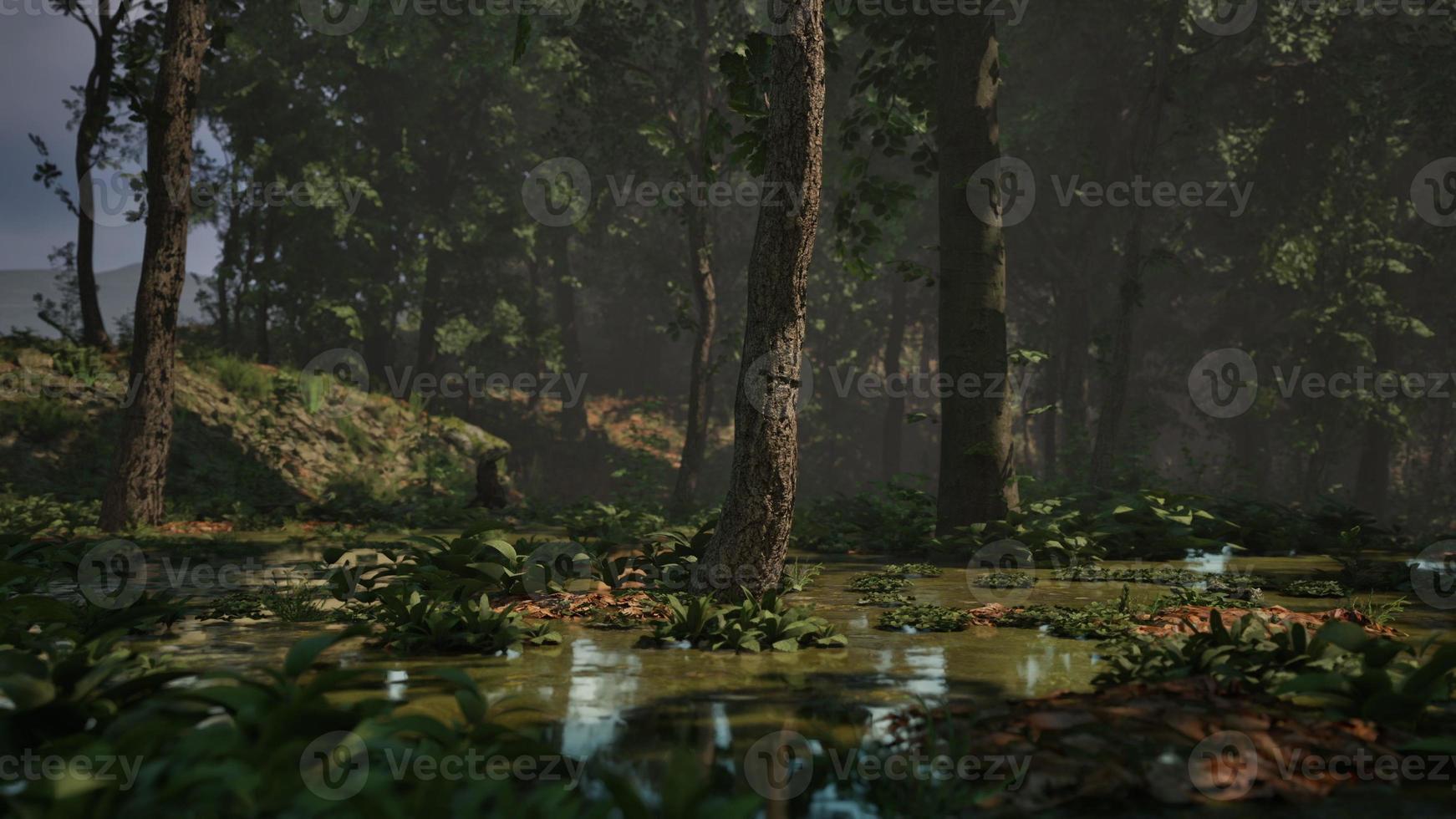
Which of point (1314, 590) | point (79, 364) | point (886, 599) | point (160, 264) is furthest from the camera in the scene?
point (79, 364)

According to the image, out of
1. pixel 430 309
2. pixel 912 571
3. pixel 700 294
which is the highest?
pixel 430 309

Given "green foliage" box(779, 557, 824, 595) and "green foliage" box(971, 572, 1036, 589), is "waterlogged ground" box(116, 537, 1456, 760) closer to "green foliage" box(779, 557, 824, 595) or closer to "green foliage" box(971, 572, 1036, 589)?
"green foliage" box(779, 557, 824, 595)

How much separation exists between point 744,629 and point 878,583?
275 centimetres

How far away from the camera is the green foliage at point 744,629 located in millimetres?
5379

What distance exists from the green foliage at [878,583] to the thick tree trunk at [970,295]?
84.5 inches

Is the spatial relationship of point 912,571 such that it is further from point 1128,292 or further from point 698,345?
point 698,345

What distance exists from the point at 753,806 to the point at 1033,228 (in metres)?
26.7

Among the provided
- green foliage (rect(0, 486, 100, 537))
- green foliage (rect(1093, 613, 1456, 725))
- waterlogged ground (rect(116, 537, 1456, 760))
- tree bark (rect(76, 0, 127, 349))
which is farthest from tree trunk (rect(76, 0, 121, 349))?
green foliage (rect(1093, 613, 1456, 725))

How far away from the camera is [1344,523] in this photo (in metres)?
11.9

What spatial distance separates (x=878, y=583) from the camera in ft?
26.2

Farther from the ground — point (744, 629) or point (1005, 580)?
point (744, 629)

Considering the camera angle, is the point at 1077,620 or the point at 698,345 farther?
the point at 698,345

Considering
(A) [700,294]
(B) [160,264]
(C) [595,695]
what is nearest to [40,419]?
(B) [160,264]

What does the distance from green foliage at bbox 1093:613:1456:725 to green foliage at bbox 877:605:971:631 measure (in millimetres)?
1480
